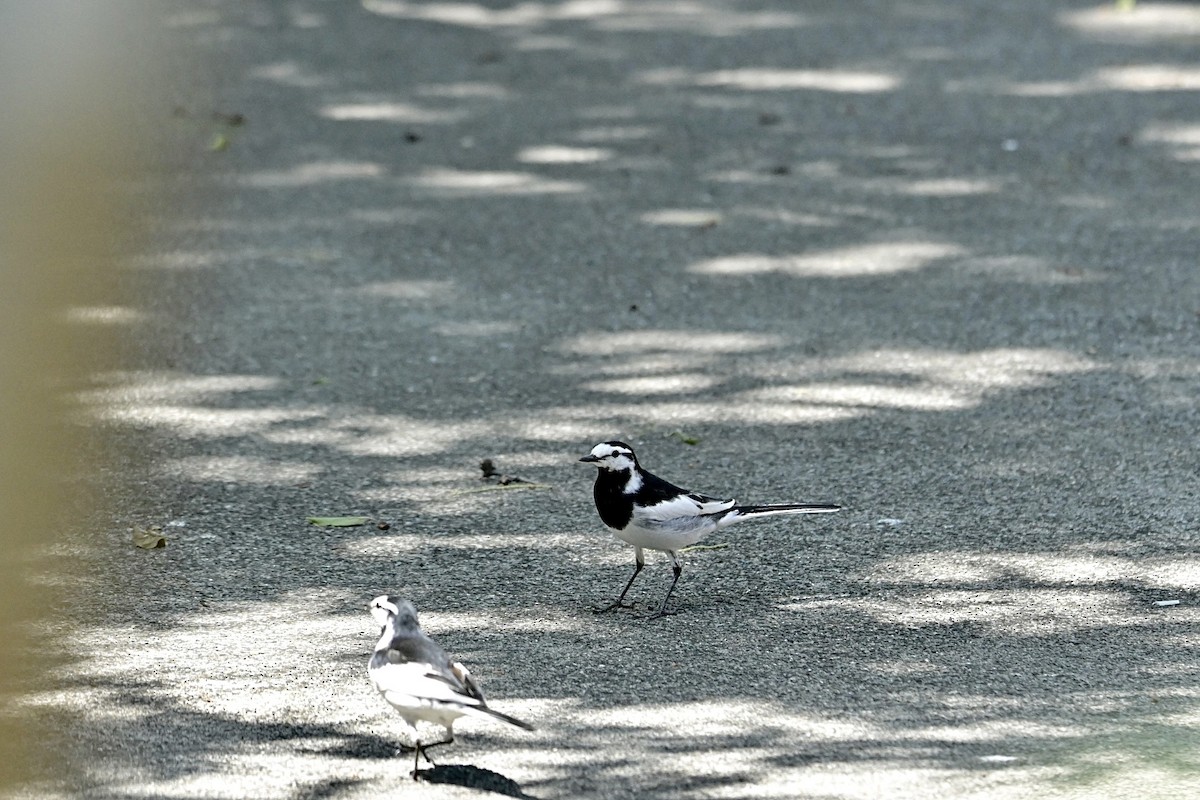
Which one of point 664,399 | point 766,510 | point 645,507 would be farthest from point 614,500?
point 664,399

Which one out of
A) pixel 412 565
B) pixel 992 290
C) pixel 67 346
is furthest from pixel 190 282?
pixel 67 346

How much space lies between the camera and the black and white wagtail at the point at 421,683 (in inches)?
139

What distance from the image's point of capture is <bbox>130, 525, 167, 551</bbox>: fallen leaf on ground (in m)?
5.19

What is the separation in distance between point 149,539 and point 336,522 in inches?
25.2

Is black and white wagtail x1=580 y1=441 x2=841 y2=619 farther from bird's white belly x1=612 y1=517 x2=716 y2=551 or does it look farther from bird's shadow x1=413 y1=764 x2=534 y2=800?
bird's shadow x1=413 y1=764 x2=534 y2=800

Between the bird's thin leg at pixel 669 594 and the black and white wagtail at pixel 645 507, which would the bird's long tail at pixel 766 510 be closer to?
the black and white wagtail at pixel 645 507

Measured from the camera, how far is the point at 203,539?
528 cm

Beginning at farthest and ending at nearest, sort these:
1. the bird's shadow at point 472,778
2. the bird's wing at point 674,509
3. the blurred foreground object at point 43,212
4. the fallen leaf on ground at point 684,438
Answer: the fallen leaf on ground at point 684,438, the bird's wing at point 674,509, the bird's shadow at point 472,778, the blurred foreground object at point 43,212

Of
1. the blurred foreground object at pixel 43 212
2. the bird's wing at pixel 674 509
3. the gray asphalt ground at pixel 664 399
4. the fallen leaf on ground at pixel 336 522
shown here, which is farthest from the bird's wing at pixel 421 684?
the blurred foreground object at pixel 43 212

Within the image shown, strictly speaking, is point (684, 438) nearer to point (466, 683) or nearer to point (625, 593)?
point (625, 593)

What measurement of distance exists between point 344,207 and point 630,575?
168 inches

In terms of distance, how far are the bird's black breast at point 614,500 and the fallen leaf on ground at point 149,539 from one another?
5.13ft

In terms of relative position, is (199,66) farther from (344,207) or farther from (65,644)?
(65,644)

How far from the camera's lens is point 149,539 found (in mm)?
5215
